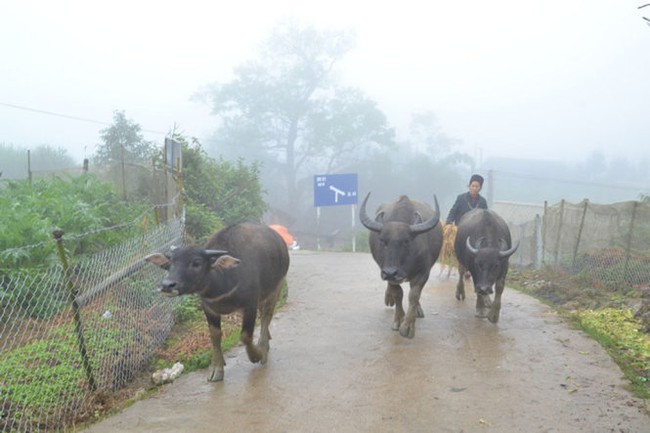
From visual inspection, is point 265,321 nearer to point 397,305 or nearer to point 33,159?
point 397,305

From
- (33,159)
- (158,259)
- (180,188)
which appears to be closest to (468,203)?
(180,188)

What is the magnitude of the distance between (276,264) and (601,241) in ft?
27.0

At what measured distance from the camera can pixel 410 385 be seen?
5469 mm

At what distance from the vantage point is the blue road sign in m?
23.8

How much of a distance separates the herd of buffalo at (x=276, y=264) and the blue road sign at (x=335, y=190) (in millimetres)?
14709

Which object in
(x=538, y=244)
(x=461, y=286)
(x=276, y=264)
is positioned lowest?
(x=538, y=244)

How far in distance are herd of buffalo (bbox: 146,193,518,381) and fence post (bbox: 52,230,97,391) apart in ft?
2.22

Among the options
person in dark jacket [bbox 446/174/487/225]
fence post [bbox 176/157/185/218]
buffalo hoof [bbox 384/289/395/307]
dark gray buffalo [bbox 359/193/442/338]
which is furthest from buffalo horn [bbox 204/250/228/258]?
person in dark jacket [bbox 446/174/487/225]

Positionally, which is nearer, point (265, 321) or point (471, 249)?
point (265, 321)

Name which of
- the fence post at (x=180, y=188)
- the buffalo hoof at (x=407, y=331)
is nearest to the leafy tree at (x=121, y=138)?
the fence post at (x=180, y=188)

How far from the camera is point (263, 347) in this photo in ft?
20.9

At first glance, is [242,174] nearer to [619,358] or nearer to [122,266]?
[122,266]

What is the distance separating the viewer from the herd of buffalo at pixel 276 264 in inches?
207

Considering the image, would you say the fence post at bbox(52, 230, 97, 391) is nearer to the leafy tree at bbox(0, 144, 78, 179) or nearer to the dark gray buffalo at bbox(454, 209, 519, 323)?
the dark gray buffalo at bbox(454, 209, 519, 323)
